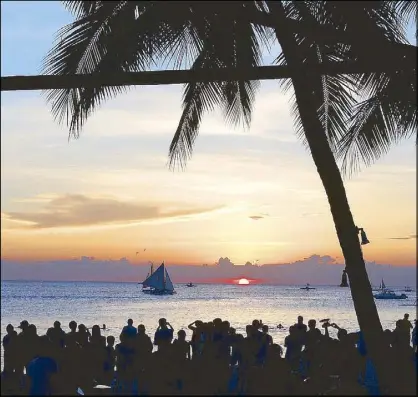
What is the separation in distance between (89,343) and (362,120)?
22.4 ft

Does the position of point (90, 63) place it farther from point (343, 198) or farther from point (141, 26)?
point (343, 198)

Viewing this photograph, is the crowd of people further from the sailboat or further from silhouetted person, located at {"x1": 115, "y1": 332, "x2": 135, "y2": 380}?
the sailboat

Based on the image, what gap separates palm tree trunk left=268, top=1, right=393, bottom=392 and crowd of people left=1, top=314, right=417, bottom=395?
1.99ft

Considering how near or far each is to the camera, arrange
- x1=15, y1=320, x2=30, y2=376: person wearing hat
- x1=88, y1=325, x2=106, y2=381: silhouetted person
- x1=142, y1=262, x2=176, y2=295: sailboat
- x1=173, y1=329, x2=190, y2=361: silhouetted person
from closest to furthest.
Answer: x1=173, y1=329, x2=190, y2=361: silhouetted person < x1=15, y1=320, x2=30, y2=376: person wearing hat < x1=88, y1=325, x2=106, y2=381: silhouetted person < x1=142, y1=262, x2=176, y2=295: sailboat

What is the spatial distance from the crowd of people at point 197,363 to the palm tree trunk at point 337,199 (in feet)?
1.99

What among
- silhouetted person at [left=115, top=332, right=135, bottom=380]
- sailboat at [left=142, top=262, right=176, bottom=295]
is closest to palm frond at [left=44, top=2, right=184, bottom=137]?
silhouetted person at [left=115, top=332, right=135, bottom=380]

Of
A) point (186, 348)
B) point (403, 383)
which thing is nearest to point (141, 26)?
point (403, 383)

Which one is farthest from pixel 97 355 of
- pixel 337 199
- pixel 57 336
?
pixel 337 199

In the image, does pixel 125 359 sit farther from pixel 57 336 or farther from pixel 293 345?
pixel 293 345

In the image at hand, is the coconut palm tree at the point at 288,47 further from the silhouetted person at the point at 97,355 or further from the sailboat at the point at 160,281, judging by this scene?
the sailboat at the point at 160,281

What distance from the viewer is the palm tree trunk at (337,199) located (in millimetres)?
11219

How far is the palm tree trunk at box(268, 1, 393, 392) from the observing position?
11219mm

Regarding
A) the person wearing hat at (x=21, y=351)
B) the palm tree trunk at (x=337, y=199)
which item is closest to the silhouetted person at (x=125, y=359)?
the person wearing hat at (x=21, y=351)

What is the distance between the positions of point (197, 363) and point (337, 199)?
3.42 m
